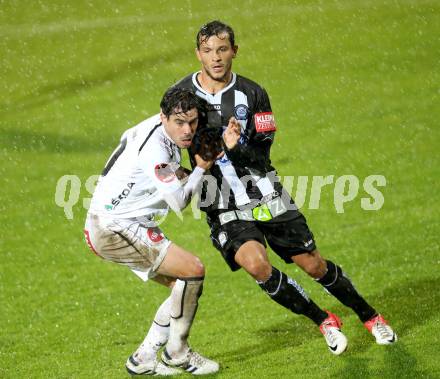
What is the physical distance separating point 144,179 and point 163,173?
0.22 m

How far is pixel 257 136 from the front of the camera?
7.40 meters

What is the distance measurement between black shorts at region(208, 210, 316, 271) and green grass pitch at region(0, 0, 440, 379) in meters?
0.94

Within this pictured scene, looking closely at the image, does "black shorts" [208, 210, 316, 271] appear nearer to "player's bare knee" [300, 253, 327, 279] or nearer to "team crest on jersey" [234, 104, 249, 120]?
"player's bare knee" [300, 253, 327, 279]

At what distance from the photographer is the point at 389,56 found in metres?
19.6

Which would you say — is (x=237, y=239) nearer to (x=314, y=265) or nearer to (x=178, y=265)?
(x=178, y=265)

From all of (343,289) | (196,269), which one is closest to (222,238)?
(196,269)

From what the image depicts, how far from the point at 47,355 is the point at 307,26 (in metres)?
15.2

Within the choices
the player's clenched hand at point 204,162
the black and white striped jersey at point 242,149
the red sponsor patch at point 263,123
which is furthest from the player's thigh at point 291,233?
the player's clenched hand at point 204,162

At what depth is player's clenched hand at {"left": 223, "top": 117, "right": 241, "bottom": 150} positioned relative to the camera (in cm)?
671

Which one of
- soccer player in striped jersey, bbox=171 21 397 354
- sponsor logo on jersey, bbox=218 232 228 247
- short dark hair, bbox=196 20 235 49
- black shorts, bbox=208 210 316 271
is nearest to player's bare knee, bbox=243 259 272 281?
soccer player in striped jersey, bbox=171 21 397 354

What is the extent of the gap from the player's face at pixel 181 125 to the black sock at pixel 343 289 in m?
1.79

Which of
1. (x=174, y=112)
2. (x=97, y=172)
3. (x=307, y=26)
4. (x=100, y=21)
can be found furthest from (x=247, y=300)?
(x=100, y=21)

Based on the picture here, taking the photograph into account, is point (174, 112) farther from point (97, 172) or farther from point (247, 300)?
point (97, 172)

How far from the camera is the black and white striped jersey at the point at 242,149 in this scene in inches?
290
